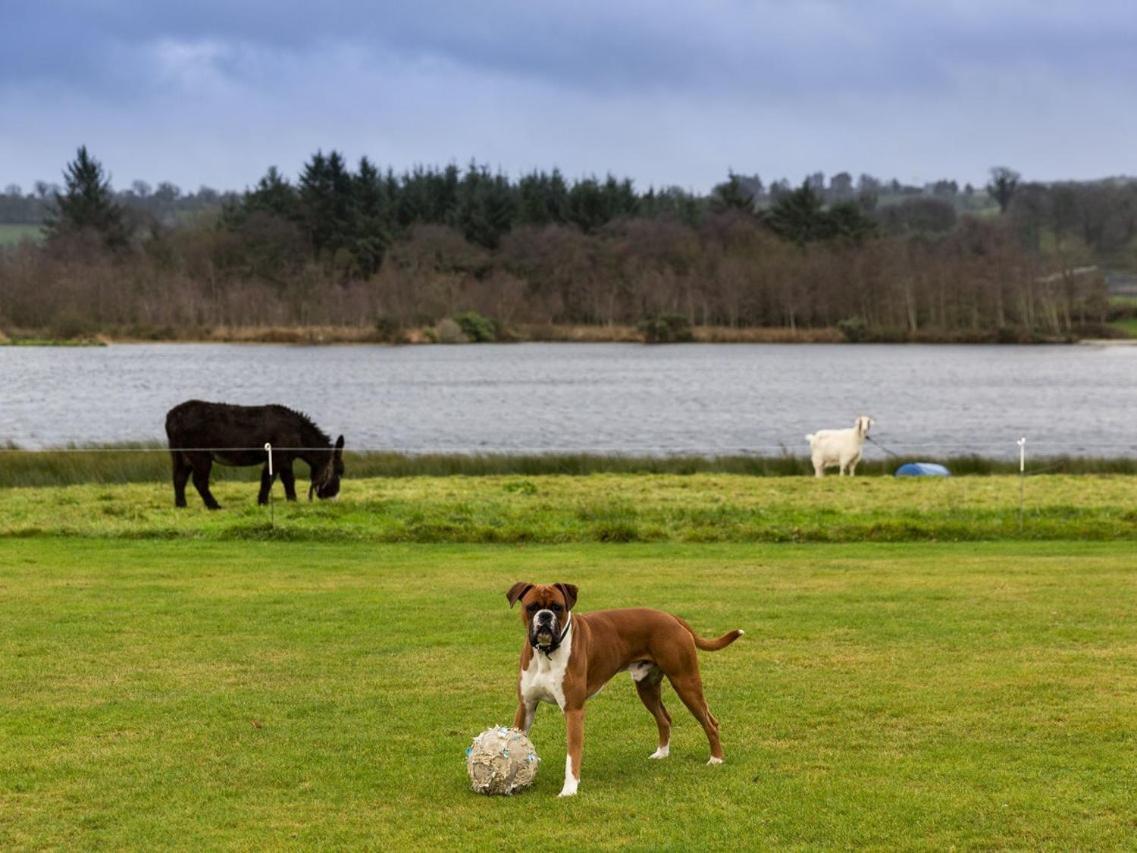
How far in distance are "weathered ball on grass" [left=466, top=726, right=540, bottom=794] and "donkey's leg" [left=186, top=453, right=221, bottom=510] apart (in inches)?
681

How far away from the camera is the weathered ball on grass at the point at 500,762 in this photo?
28.7ft

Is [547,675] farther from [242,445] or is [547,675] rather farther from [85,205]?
[85,205]

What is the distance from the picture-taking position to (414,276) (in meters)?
134

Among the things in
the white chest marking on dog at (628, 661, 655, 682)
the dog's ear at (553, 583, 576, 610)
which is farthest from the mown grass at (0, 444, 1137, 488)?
the dog's ear at (553, 583, 576, 610)

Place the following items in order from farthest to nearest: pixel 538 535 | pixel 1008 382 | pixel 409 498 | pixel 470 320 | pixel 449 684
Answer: pixel 470 320, pixel 1008 382, pixel 409 498, pixel 538 535, pixel 449 684

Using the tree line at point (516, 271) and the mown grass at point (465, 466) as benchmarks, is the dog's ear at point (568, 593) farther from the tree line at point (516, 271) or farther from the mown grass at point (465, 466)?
the tree line at point (516, 271)

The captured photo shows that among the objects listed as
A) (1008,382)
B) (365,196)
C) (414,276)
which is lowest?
(1008,382)

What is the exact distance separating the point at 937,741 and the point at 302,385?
75760 millimetres

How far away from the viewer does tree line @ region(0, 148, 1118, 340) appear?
131875 mm

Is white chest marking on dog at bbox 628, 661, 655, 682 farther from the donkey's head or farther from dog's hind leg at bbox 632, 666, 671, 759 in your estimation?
the donkey's head

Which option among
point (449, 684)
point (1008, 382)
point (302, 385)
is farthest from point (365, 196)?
point (449, 684)

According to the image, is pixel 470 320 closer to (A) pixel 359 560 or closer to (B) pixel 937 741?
(A) pixel 359 560

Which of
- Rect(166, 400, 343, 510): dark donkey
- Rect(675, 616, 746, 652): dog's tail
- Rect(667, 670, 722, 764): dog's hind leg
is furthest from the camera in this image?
Rect(166, 400, 343, 510): dark donkey

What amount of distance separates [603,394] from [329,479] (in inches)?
Answer: 2002
